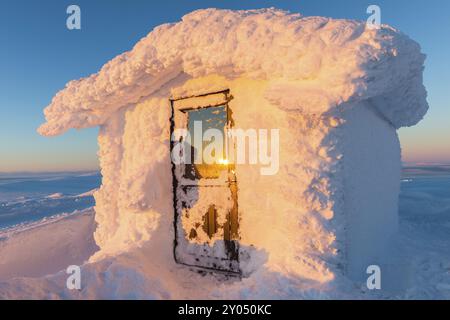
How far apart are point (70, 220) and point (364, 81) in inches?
508

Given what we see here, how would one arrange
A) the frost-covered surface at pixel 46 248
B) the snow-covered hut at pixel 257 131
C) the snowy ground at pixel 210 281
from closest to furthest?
the snowy ground at pixel 210 281 < the snow-covered hut at pixel 257 131 < the frost-covered surface at pixel 46 248

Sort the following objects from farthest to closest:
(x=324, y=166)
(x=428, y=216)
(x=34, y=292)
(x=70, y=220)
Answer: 1. (x=70, y=220)
2. (x=428, y=216)
3. (x=324, y=166)
4. (x=34, y=292)

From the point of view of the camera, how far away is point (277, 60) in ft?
11.4

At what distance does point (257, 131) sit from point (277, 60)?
842 millimetres

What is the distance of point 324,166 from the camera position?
11.3ft

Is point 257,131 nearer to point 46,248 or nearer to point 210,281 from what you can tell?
point 210,281

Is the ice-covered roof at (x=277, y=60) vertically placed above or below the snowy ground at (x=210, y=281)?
above

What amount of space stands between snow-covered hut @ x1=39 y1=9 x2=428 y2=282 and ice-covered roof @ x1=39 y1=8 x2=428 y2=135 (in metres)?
0.01

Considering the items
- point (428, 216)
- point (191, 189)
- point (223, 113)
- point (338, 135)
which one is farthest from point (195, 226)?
point (428, 216)

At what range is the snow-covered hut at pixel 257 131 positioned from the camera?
3334 mm

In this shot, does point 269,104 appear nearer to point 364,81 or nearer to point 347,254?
point 364,81

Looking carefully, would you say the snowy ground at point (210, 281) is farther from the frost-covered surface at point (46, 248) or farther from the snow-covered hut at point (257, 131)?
the frost-covered surface at point (46, 248)

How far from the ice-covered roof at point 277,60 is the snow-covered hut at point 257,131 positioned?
0.01m
